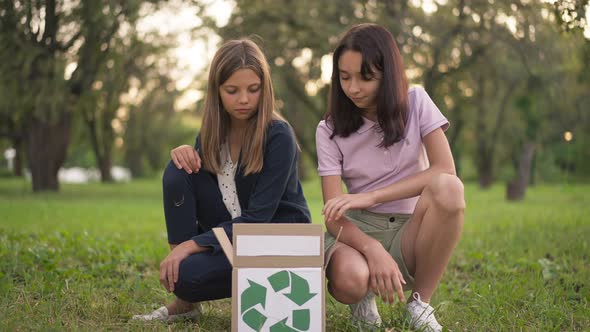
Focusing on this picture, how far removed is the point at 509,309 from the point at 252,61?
1609 millimetres

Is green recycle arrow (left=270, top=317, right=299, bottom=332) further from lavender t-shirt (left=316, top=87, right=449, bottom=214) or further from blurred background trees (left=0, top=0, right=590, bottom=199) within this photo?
blurred background trees (left=0, top=0, right=590, bottom=199)

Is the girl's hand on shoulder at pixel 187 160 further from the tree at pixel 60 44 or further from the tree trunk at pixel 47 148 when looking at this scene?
the tree trunk at pixel 47 148

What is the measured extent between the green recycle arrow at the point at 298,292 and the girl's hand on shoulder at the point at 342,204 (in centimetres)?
28

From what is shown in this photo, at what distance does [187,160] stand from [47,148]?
1317cm

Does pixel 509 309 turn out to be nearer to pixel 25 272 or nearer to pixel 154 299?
pixel 154 299

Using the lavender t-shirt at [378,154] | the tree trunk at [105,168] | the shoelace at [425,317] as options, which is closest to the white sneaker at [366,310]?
the shoelace at [425,317]

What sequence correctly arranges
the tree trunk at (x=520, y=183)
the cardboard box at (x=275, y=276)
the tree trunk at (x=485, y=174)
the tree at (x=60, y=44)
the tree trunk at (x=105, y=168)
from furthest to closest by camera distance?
the tree trunk at (x=105, y=168), the tree trunk at (x=485, y=174), the tree trunk at (x=520, y=183), the tree at (x=60, y=44), the cardboard box at (x=275, y=276)

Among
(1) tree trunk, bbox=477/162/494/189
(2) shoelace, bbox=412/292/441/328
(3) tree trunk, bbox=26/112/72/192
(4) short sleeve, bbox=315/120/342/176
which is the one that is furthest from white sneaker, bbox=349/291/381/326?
(1) tree trunk, bbox=477/162/494/189

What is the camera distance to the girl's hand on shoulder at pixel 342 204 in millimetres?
2473

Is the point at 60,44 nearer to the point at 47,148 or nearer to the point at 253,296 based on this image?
the point at 47,148

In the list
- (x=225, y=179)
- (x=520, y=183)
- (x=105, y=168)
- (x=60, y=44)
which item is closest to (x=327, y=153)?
(x=225, y=179)

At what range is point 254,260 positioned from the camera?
7.64ft

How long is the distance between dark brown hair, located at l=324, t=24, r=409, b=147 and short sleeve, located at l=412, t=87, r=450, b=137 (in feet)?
0.20

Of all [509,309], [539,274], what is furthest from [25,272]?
[539,274]
